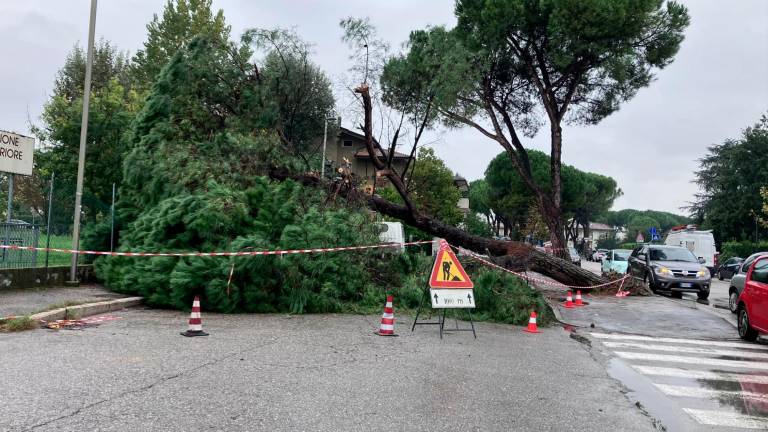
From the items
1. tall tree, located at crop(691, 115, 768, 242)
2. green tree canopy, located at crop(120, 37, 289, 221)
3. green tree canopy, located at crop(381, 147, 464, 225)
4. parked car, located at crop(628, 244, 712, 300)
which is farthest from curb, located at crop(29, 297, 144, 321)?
tall tree, located at crop(691, 115, 768, 242)

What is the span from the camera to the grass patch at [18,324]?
8440 mm

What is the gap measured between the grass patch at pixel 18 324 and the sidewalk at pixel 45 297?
504mm

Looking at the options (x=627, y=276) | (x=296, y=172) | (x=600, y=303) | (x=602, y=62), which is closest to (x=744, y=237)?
(x=602, y=62)

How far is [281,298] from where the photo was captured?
11.4m

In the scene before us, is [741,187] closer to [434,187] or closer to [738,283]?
[434,187]

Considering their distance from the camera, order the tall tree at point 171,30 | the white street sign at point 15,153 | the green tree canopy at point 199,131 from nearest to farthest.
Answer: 1. the white street sign at point 15,153
2. the green tree canopy at point 199,131
3. the tall tree at point 171,30

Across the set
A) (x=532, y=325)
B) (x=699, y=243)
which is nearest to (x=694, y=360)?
(x=532, y=325)

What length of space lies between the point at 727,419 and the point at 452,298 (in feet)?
15.7

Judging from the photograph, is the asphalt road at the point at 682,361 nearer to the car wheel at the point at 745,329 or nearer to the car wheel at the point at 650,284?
the car wheel at the point at 745,329

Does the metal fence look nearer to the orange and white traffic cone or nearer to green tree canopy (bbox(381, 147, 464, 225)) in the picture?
the orange and white traffic cone

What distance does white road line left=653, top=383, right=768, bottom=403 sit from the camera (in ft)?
21.9

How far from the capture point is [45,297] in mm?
11070

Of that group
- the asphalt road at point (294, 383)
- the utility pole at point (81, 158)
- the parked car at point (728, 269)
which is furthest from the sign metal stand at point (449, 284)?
the parked car at point (728, 269)

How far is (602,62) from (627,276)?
9.74 meters
